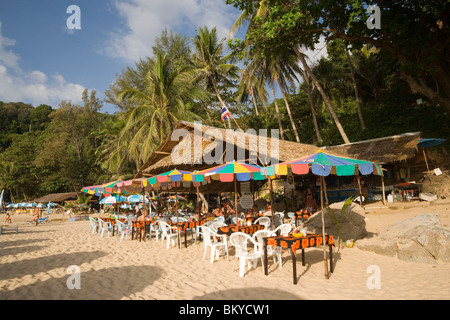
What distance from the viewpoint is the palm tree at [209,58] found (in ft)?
66.9

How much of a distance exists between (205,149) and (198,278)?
7.64 meters

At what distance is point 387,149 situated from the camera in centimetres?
1395

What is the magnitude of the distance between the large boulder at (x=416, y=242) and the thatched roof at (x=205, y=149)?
4.25 metres

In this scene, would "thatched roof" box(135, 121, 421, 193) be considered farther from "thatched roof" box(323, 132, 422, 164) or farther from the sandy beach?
the sandy beach

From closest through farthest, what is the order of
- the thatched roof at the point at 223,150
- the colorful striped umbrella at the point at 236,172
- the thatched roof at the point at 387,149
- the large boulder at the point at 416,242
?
the large boulder at the point at 416,242
the colorful striped umbrella at the point at 236,172
the thatched roof at the point at 223,150
the thatched roof at the point at 387,149

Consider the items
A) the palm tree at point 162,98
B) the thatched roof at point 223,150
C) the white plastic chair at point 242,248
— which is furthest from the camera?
the palm tree at point 162,98

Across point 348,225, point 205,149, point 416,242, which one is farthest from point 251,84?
point 416,242

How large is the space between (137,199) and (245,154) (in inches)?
302

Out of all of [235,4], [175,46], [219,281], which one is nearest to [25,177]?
[175,46]

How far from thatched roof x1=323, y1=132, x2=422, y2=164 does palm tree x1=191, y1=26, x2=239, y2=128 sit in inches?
354

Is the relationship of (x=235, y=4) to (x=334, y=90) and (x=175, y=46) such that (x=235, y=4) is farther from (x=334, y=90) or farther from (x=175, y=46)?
(x=334, y=90)

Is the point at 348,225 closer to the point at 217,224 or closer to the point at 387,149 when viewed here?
the point at 217,224

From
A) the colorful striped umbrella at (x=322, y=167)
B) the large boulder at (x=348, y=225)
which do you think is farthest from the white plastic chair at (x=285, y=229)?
the large boulder at (x=348, y=225)

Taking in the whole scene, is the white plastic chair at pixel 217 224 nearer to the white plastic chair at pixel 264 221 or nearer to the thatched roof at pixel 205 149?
the white plastic chair at pixel 264 221
